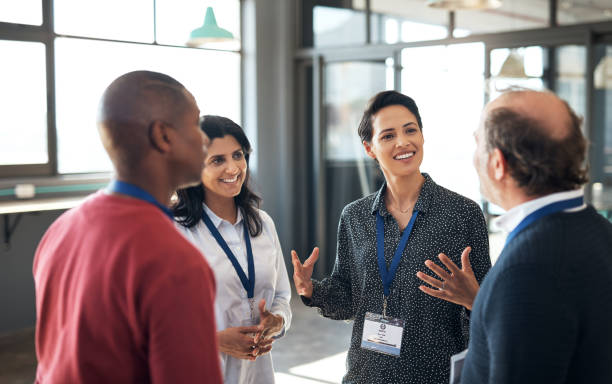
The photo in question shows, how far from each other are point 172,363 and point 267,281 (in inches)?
43.9

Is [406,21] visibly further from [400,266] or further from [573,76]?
[400,266]

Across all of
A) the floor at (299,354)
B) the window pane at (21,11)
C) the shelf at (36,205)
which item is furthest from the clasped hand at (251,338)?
the window pane at (21,11)

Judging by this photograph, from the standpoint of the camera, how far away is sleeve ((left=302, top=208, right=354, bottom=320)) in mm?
1959

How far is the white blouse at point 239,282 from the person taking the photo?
1879 mm

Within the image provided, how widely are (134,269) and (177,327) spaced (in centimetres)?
10

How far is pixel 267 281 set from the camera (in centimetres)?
198

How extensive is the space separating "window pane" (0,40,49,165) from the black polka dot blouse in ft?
12.4

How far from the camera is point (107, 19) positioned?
17.6ft

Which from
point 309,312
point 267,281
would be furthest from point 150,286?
point 309,312

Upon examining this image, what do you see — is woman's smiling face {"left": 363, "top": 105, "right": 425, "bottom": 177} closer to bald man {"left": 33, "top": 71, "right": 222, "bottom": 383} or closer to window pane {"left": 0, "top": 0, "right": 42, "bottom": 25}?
bald man {"left": 33, "top": 71, "right": 222, "bottom": 383}

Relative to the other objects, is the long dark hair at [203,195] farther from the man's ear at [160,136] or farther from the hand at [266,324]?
the man's ear at [160,136]

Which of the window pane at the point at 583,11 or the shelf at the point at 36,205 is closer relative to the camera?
the shelf at the point at 36,205

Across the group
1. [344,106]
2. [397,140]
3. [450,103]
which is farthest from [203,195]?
[344,106]

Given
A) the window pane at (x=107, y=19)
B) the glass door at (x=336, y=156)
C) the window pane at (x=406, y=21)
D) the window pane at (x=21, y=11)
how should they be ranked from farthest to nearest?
the glass door at (x=336, y=156) → the window pane at (x=406, y=21) → the window pane at (x=107, y=19) → the window pane at (x=21, y=11)
